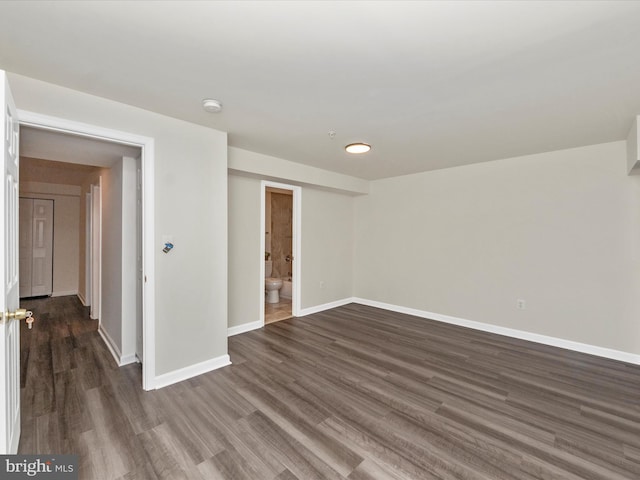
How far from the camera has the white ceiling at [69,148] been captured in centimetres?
233

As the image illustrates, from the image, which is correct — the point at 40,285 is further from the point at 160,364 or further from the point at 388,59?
the point at 388,59

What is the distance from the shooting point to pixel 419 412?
7.41 feet

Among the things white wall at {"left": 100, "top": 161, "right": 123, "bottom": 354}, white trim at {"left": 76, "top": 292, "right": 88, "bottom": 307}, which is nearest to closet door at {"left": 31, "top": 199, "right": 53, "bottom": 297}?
white trim at {"left": 76, "top": 292, "right": 88, "bottom": 307}

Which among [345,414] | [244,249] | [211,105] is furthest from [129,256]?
[345,414]

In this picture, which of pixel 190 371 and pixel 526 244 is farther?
pixel 526 244

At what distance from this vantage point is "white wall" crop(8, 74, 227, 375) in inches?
102

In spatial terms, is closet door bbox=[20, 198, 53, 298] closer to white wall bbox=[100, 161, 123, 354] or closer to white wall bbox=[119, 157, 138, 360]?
white wall bbox=[100, 161, 123, 354]

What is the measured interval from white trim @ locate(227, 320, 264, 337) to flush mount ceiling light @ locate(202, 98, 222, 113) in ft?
9.16

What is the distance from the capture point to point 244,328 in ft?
13.4

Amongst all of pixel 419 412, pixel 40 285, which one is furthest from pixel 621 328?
pixel 40 285

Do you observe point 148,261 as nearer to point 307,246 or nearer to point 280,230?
point 307,246

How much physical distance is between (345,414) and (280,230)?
15.7 feet

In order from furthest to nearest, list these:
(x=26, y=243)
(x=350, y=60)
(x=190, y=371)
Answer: (x=26, y=243) < (x=190, y=371) < (x=350, y=60)

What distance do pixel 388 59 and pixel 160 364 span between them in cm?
308
